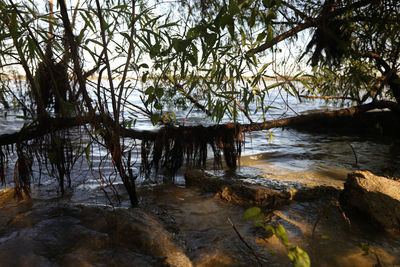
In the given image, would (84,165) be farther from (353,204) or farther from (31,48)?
(353,204)

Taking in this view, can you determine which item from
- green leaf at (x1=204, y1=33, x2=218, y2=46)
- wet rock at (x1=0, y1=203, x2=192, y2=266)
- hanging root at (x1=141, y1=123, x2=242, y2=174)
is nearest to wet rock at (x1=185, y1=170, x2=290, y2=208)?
hanging root at (x1=141, y1=123, x2=242, y2=174)

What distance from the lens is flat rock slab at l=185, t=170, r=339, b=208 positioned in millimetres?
2857

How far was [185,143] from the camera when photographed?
3.38 meters

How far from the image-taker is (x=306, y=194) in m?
3.04

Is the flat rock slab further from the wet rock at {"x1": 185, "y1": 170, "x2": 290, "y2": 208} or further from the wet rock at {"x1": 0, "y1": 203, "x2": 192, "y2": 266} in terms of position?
the wet rock at {"x1": 0, "y1": 203, "x2": 192, "y2": 266}

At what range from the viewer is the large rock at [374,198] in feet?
7.86

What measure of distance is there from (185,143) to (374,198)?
6.53ft

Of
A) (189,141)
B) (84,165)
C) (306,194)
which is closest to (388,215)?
(306,194)

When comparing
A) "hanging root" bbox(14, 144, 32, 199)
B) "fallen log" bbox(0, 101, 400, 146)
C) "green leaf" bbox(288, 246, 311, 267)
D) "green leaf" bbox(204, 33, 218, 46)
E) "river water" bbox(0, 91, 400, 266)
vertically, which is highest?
"green leaf" bbox(204, 33, 218, 46)

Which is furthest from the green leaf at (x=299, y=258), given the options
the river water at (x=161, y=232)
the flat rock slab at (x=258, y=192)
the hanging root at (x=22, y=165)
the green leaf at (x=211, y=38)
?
the hanging root at (x=22, y=165)

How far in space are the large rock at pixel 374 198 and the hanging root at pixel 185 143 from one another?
1300 mm

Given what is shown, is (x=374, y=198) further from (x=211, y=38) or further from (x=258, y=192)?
(x=211, y=38)

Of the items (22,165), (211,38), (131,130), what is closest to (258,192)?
(131,130)

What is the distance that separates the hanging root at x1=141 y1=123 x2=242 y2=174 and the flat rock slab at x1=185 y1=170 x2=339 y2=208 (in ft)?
1.17
